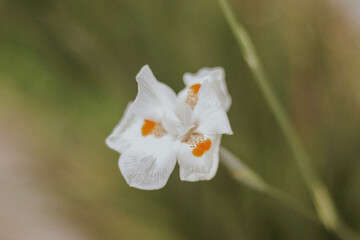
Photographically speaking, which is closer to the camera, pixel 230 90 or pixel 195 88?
pixel 195 88

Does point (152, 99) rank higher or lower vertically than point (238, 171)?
higher

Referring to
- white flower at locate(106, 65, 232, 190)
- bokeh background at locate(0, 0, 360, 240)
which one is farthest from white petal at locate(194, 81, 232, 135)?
bokeh background at locate(0, 0, 360, 240)

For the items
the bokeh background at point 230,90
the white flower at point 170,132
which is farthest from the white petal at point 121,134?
the bokeh background at point 230,90

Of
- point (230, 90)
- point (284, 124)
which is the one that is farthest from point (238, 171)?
point (230, 90)

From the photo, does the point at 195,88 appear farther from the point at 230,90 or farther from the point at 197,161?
the point at 230,90

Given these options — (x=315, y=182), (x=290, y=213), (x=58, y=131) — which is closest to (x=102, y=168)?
(x=58, y=131)

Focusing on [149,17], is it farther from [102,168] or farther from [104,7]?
[102,168]
